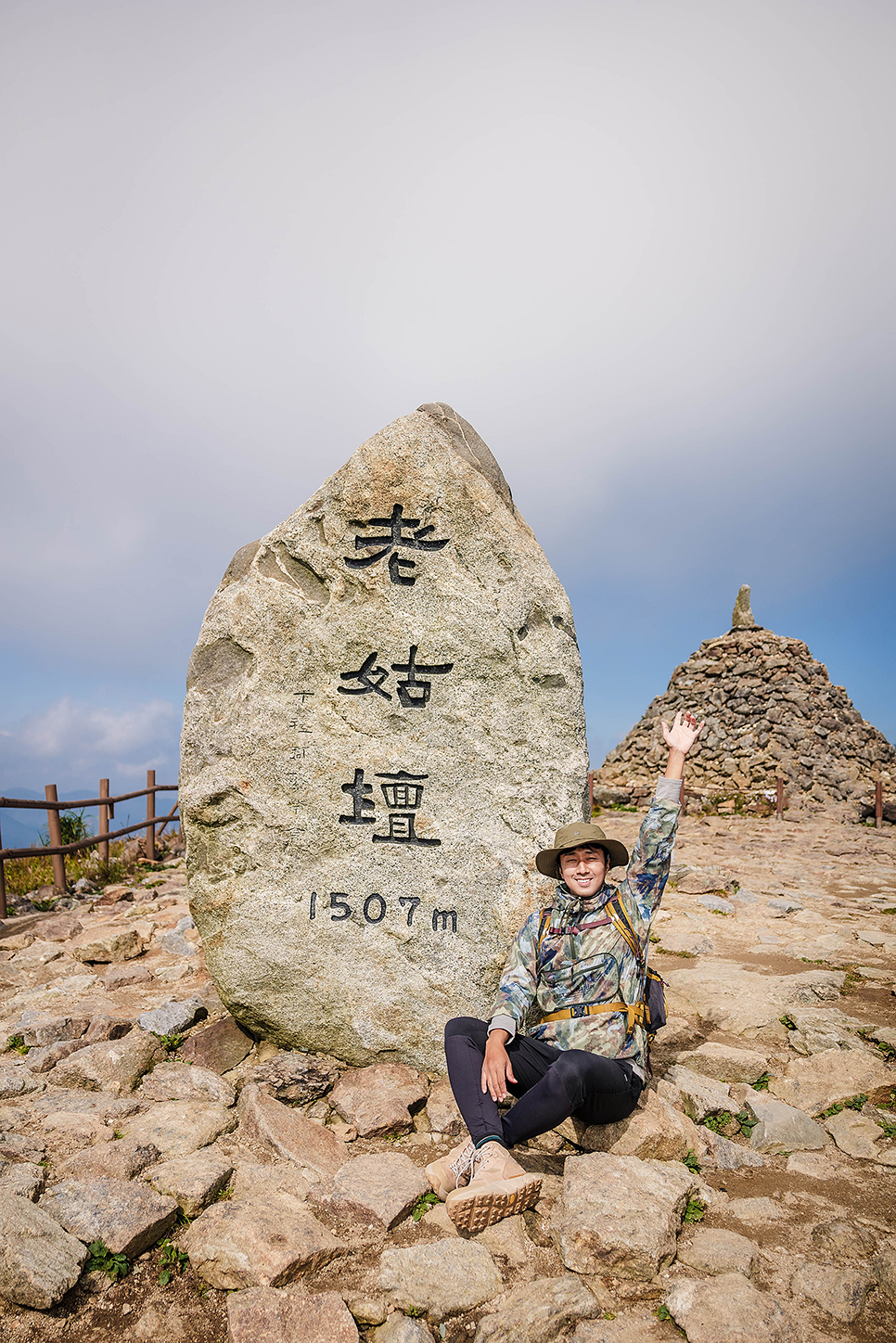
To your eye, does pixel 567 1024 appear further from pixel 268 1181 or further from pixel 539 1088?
pixel 268 1181

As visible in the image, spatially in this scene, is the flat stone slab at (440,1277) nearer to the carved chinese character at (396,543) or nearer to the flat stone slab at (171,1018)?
the flat stone slab at (171,1018)

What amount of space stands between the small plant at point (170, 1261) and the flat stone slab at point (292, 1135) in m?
0.65

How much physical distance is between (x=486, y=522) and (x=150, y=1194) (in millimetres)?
3515

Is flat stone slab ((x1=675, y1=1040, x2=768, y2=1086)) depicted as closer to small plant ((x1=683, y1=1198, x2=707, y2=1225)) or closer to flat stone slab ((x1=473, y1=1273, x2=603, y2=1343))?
small plant ((x1=683, y1=1198, x2=707, y2=1225))

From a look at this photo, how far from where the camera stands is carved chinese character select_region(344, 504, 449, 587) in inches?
171

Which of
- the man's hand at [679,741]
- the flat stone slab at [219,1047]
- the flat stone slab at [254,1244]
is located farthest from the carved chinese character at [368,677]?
the flat stone slab at [254,1244]

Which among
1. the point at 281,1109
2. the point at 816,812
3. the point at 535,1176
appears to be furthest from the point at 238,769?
the point at 816,812

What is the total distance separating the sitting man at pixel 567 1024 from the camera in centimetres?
308

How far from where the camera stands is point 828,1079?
12.9 ft

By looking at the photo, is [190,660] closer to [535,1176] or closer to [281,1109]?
[281,1109]

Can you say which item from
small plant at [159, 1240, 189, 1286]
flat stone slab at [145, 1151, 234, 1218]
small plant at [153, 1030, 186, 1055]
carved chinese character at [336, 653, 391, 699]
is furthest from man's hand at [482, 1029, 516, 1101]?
small plant at [153, 1030, 186, 1055]

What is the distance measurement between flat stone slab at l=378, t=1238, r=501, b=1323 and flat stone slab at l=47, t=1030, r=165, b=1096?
2035 mm

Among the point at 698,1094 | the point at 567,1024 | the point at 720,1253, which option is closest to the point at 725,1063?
the point at 698,1094

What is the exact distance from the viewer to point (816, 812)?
55.4 feet
